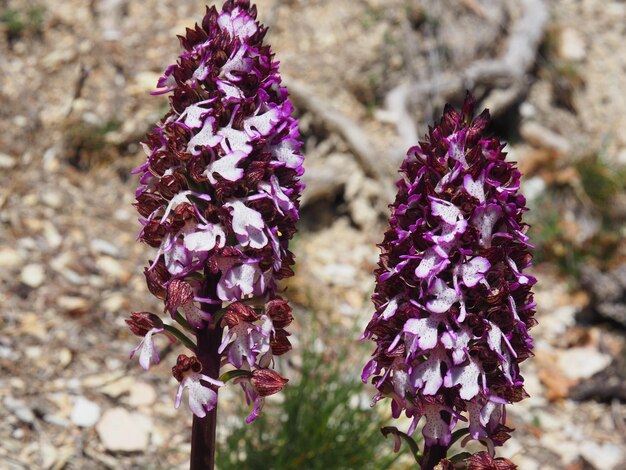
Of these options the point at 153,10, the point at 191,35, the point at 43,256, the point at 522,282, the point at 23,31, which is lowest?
the point at 522,282

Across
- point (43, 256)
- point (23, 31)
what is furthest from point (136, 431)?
point (23, 31)

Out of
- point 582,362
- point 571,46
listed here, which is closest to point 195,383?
point 582,362

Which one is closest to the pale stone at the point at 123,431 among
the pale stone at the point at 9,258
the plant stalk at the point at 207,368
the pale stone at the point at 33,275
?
the pale stone at the point at 33,275

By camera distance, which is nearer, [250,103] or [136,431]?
[250,103]

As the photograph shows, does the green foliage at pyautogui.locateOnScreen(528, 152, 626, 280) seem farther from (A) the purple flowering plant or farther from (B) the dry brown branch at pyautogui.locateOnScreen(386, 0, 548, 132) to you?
(A) the purple flowering plant

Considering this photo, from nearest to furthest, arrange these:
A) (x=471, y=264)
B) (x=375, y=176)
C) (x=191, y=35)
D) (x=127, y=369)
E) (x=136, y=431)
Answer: (x=471, y=264)
(x=191, y=35)
(x=136, y=431)
(x=127, y=369)
(x=375, y=176)

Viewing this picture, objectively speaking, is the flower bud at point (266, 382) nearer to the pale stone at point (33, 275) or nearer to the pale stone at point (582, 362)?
the pale stone at point (33, 275)

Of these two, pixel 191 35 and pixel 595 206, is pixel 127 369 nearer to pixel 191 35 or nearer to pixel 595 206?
pixel 191 35
